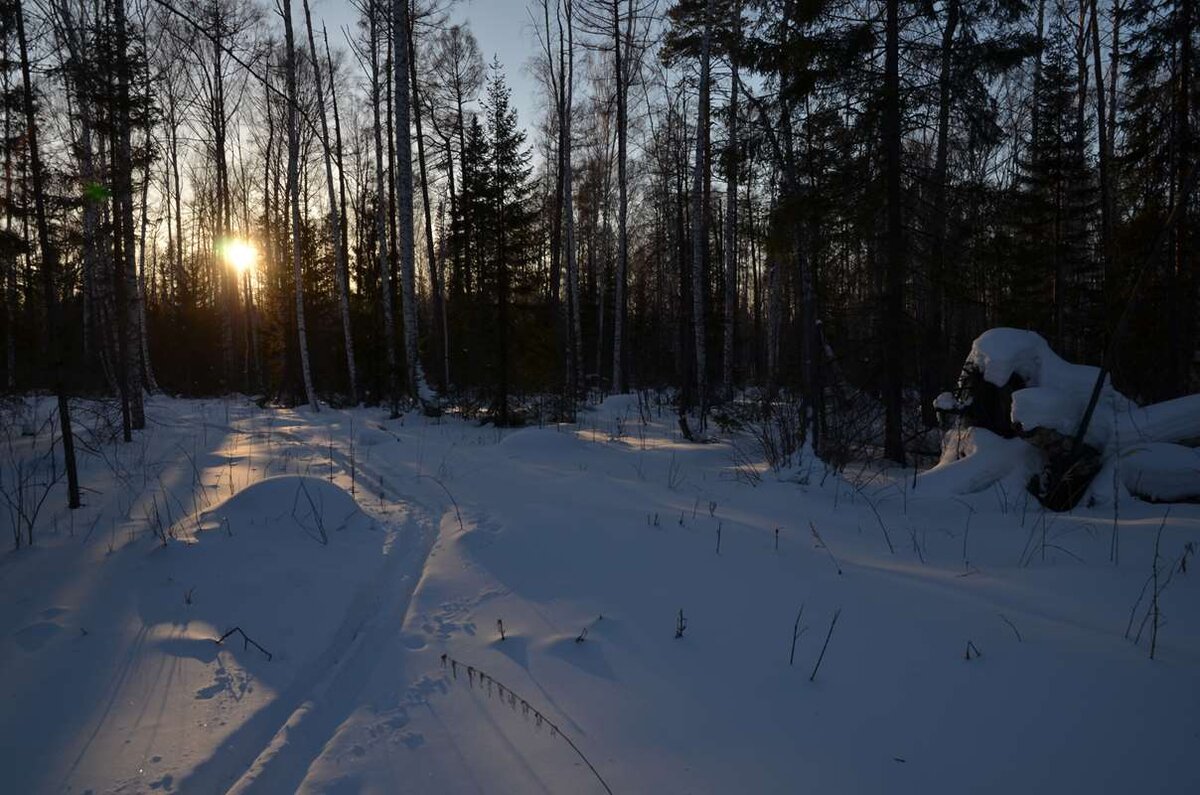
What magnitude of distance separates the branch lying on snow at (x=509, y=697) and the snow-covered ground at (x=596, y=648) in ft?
0.05

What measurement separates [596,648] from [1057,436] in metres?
5.30

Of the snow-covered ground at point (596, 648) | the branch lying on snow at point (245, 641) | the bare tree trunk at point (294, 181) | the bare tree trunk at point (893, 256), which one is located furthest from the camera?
the bare tree trunk at point (294, 181)

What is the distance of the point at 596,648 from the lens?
3.04m

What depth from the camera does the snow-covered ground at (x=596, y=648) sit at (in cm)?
213

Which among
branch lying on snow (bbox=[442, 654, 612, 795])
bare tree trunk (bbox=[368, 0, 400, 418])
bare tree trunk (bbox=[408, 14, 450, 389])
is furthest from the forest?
bare tree trunk (bbox=[408, 14, 450, 389])

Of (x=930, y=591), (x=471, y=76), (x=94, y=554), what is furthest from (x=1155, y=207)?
(x=471, y=76)

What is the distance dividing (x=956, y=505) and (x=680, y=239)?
8.49 metres

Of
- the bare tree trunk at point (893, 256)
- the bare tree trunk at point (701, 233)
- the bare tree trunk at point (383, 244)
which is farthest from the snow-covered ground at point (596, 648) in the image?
the bare tree trunk at point (383, 244)

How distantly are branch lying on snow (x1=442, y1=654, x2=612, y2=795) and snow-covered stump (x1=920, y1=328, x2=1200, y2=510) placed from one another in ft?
17.1

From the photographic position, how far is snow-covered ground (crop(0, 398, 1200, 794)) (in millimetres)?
2133

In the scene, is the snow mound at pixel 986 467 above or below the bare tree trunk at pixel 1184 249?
below

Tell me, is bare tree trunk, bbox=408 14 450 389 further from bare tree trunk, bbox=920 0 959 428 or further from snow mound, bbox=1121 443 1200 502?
snow mound, bbox=1121 443 1200 502

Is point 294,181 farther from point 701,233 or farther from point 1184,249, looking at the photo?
point 1184,249

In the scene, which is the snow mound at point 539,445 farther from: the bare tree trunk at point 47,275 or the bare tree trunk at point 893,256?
the bare tree trunk at point 47,275
